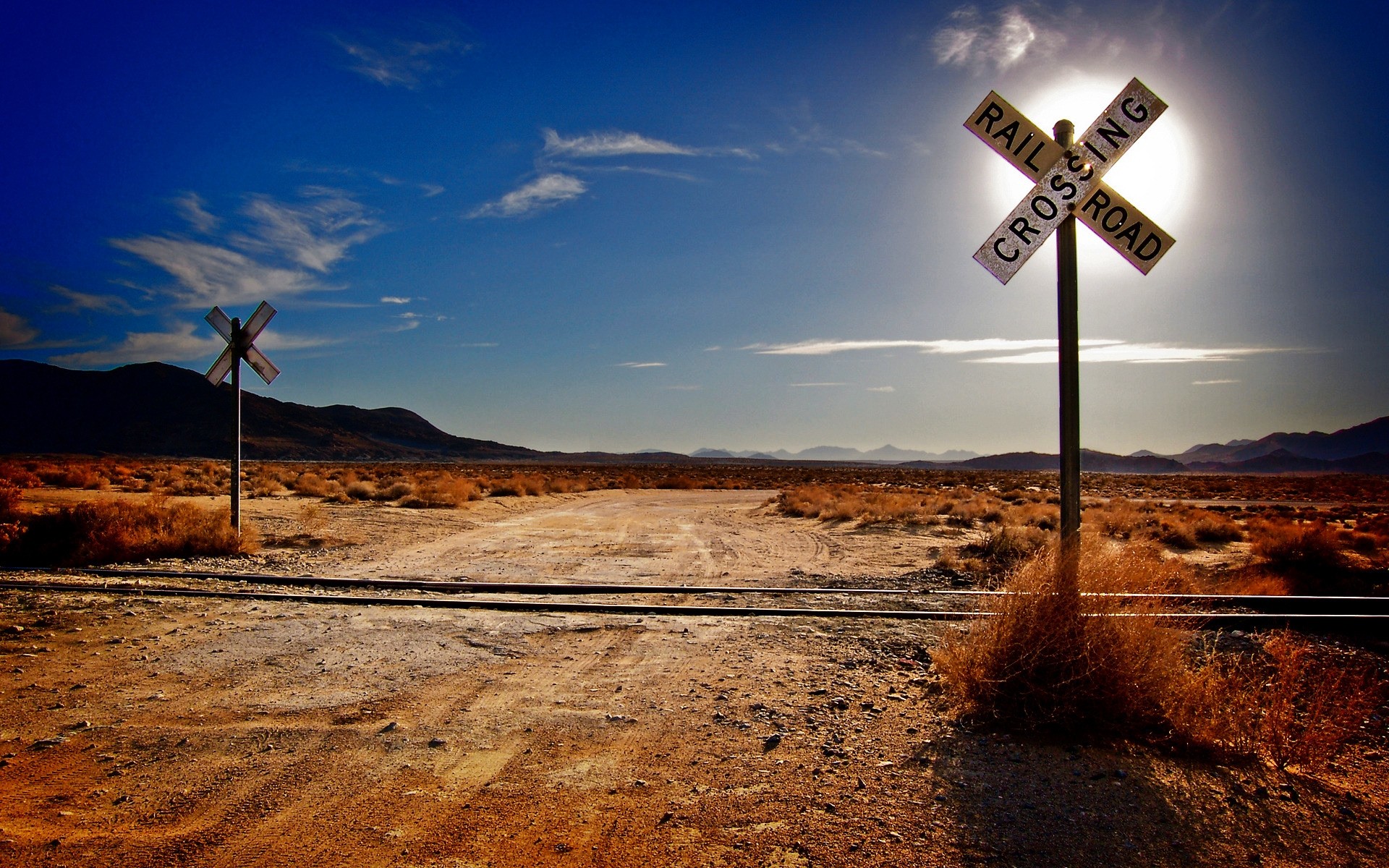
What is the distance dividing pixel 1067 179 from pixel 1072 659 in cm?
325

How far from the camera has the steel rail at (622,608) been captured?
805cm

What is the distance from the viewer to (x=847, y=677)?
5.96 metres

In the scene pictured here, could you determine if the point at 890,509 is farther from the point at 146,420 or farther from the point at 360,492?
the point at 146,420

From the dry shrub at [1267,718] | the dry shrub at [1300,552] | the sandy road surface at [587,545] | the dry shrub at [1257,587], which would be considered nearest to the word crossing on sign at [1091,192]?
the dry shrub at [1267,718]

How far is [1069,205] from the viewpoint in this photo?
5105mm

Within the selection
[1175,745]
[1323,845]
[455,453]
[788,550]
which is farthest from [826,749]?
[455,453]

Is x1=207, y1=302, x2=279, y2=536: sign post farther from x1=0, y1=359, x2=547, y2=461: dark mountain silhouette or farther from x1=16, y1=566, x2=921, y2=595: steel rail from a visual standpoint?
x1=0, y1=359, x2=547, y2=461: dark mountain silhouette

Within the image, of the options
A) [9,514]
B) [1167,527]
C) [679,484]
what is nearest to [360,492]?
[9,514]

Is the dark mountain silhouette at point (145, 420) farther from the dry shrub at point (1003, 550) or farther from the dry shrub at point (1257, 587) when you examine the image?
the dry shrub at point (1257, 587)

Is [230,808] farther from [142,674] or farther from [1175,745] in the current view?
[1175,745]

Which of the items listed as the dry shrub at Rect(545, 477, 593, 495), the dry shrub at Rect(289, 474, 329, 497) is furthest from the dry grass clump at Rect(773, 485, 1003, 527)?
the dry shrub at Rect(289, 474, 329, 497)

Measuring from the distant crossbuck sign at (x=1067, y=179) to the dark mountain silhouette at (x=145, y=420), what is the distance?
468 ft

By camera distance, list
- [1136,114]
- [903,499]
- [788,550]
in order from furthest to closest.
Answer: [903,499] → [788,550] → [1136,114]

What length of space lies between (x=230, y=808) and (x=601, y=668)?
2952 mm
